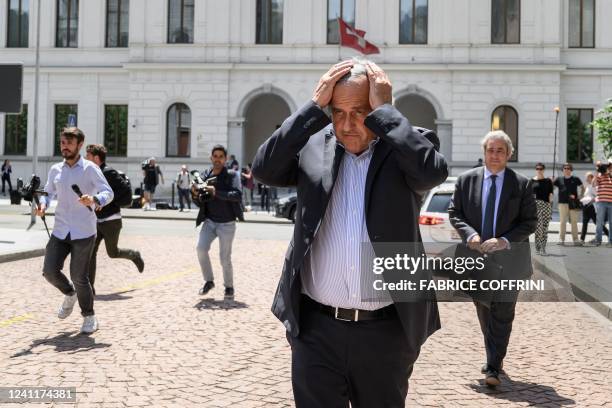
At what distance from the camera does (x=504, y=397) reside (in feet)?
15.8

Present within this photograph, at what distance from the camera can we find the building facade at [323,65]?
1197 inches

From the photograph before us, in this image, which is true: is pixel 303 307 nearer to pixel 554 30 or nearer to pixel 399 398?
pixel 399 398

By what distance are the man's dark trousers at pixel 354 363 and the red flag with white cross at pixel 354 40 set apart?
86.5ft

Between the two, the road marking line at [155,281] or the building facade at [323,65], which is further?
the building facade at [323,65]

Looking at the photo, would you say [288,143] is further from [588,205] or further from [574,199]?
[588,205]

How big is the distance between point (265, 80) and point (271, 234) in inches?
577

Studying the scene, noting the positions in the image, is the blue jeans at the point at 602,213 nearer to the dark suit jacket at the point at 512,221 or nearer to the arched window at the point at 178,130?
the dark suit jacket at the point at 512,221

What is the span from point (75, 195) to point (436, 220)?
560cm

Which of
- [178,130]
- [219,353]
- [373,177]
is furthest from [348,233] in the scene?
[178,130]

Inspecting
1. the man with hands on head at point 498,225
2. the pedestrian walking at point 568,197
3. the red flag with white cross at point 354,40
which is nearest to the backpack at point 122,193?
the man with hands on head at point 498,225

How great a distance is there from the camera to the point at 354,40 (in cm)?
2852

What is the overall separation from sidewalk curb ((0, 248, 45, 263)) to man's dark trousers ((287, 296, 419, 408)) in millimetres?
9900

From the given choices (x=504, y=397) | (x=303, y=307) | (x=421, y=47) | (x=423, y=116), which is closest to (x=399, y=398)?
(x=303, y=307)
